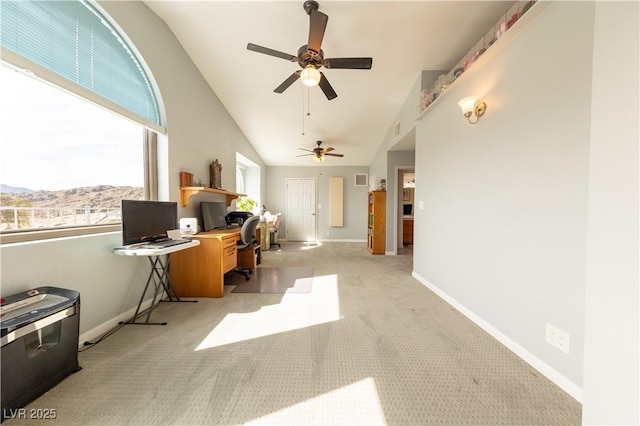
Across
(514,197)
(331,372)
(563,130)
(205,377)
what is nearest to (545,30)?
(563,130)

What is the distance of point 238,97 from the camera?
3.96m

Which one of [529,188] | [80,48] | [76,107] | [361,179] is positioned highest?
[80,48]

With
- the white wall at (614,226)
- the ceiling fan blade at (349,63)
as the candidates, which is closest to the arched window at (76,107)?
the ceiling fan blade at (349,63)

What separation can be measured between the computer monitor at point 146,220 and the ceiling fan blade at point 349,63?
2220mm

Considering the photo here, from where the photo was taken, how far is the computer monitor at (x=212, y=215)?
334cm

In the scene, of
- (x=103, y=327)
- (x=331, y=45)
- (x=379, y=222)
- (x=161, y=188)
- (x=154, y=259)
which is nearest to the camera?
(x=103, y=327)

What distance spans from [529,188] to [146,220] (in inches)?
125

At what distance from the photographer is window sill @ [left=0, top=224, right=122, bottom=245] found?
1397 millimetres

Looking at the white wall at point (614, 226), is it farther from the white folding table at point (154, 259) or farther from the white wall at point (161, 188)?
the white wall at point (161, 188)

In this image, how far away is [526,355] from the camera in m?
1.57

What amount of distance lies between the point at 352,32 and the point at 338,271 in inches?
132

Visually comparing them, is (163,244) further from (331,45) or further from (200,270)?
(331,45)

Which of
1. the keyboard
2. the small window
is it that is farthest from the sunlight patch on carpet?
the small window

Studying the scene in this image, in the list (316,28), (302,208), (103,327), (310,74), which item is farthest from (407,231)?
(103,327)
